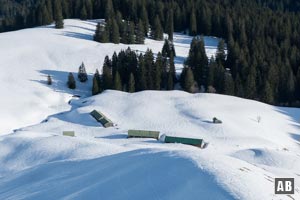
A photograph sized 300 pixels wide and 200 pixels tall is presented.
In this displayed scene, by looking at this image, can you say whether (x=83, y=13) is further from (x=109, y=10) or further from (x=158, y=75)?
(x=158, y=75)

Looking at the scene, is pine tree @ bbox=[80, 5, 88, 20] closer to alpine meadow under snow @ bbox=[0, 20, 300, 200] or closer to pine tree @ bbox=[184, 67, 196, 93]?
alpine meadow under snow @ bbox=[0, 20, 300, 200]

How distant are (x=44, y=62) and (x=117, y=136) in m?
41.1

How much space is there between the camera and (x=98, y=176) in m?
27.6

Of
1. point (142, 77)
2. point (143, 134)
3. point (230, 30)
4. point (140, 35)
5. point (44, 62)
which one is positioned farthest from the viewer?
point (230, 30)

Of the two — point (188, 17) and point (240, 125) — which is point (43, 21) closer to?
point (188, 17)

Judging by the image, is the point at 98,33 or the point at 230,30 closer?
the point at 98,33

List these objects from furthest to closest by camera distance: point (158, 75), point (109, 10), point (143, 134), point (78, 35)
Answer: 1. point (109, 10)
2. point (78, 35)
3. point (158, 75)
4. point (143, 134)

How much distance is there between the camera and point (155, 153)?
28875mm

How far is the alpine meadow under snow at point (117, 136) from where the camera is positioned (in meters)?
24.1

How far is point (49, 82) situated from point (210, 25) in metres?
52.1

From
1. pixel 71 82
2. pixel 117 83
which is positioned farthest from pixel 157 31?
pixel 71 82

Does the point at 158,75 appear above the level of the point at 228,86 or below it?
above

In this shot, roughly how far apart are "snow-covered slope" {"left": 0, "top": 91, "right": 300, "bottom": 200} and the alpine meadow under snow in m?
0.09

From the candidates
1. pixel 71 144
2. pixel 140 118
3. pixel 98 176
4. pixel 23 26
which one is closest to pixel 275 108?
pixel 140 118
